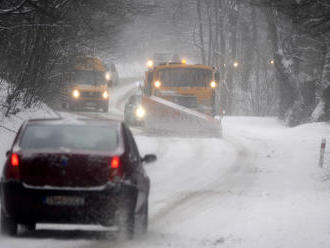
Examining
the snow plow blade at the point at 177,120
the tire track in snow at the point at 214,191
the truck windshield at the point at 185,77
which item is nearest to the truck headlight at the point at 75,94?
the truck windshield at the point at 185,77

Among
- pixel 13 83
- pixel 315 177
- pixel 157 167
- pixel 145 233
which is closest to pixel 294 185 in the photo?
pixel 315 177

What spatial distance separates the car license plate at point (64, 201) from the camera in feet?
26.8

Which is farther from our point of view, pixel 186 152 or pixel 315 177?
pixel 186 152

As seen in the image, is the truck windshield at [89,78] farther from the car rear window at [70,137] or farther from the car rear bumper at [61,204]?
the car rear bumper at [61,204]

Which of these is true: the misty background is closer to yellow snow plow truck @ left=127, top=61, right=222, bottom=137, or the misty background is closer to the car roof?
yellow snow plow truck @ left=127, top=61, right=222, bottom=137

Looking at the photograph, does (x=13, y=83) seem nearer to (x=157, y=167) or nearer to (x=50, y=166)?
(x=157, y=167)

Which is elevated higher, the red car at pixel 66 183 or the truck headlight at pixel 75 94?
the red car at pixel 66 183

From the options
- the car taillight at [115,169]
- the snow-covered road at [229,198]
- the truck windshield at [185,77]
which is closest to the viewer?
the car taillight at [115,169]

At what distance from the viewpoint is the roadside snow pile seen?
18.0m

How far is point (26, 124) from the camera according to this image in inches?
344

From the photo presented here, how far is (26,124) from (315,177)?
35.4ft

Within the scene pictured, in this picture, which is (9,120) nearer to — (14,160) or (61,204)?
(14,160)

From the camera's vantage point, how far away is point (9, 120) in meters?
20.8

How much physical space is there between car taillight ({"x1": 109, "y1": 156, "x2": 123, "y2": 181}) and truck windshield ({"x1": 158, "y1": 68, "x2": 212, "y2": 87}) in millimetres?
19728
